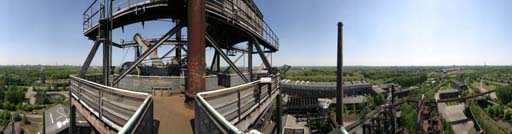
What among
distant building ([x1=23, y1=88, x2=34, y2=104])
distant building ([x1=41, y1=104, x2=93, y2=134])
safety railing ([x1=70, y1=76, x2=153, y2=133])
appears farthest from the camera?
distant building ([x1=23, y1=88, x2=34, y2=104])

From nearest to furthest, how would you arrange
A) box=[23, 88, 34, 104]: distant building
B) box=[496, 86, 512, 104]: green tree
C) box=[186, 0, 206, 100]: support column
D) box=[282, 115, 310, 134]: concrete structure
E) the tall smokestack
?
box=[186, 0, 206, 100]: support column, the tall smokestack, box=[282, 115, 310, 134]: concrete structure, box=[496, 86, 512, 104]: green tree, box=[23, 88, 34, 104]: distant building

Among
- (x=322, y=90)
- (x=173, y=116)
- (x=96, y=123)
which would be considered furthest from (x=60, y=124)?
(x=322, y=90)

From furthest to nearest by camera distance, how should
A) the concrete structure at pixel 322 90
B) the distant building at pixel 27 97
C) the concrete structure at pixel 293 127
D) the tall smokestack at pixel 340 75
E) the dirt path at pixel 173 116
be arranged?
the distant building at pixel 27 97, the concrete structure at pixel 322 90, the concrete structure at pixel 293 127, the tall smokestack at pixel 340 75, the dirt path at pixel 173 116

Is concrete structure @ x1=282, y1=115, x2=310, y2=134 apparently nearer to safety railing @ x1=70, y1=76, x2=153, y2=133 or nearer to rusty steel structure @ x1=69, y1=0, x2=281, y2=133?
rusty steel structure @ x1=69, y1=0, x2=281, y2=133

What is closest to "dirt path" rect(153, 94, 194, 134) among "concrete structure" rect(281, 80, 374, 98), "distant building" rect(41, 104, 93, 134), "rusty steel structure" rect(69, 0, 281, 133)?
"rusty steel structure" rect(69, 0, 281, 133)

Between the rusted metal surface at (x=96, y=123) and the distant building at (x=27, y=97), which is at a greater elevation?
the rusted metal surface at (x=96, y=123)

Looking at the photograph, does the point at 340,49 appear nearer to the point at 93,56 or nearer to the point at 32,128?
the point at 93,56

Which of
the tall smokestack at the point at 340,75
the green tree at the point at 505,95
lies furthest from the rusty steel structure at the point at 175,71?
the green tree at the point at 505,95

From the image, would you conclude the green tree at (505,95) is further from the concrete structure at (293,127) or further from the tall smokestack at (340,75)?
the tall smokestack at (340,75)

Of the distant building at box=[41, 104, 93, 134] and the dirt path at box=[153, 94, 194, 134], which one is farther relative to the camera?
the distant building at box=[41, 104, 93, 134]
